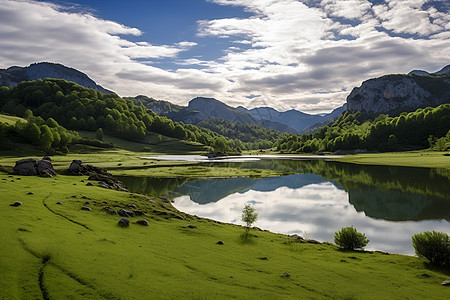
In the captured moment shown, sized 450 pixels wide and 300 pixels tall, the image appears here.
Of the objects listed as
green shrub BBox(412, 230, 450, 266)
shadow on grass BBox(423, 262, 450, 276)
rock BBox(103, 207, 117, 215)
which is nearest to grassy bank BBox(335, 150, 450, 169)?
green shrub BBox(412, 230, 450, 266)

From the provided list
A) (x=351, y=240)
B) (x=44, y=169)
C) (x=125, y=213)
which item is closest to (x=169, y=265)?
(x=125, y=213)

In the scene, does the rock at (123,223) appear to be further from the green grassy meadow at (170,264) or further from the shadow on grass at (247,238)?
the shadow on grass at (247,238)

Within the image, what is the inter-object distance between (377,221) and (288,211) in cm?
1423

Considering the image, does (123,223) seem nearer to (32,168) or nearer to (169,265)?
(169,265)

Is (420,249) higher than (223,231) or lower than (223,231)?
higher

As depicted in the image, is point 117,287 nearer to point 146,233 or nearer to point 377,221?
point 146,233

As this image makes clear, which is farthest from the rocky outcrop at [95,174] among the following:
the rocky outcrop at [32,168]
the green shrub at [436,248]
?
the green shrub at [436,248]

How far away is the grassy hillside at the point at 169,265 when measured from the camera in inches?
571

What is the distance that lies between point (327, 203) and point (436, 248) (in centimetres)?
3398

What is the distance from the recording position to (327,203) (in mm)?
56406

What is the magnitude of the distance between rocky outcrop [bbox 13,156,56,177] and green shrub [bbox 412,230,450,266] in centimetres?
5928

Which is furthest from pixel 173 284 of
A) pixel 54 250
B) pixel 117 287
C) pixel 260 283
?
pixel 54 250

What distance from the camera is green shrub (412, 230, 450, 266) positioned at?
22.4 meters

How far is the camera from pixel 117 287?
47.1 ft
